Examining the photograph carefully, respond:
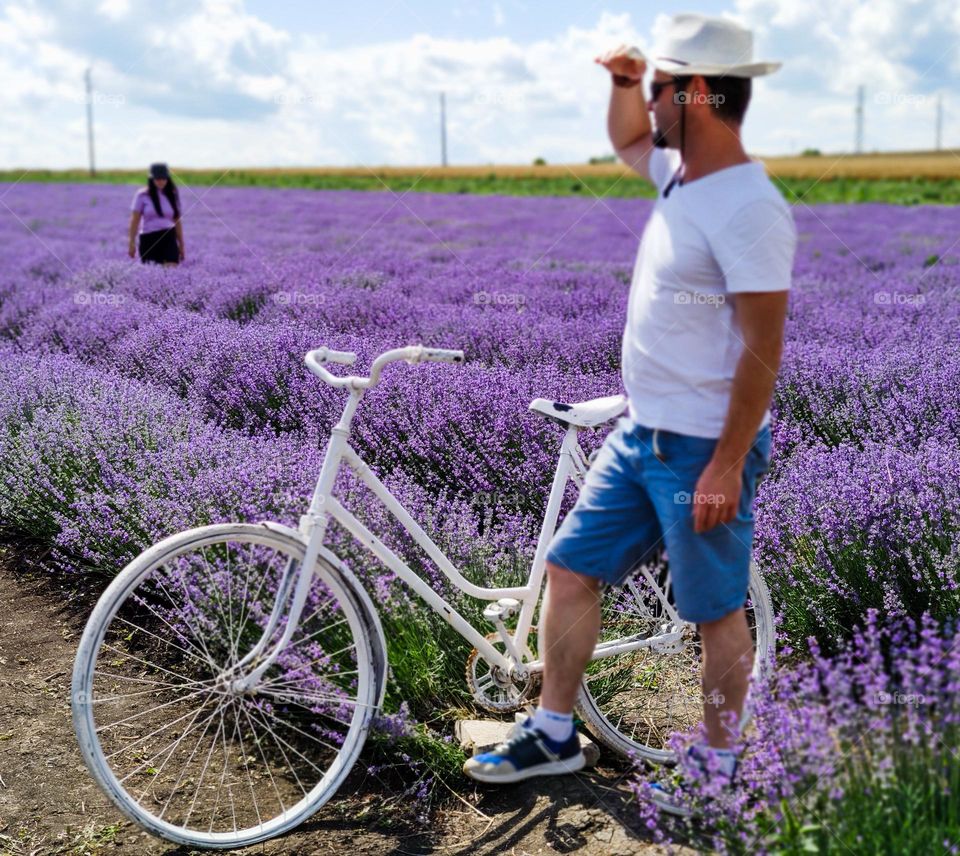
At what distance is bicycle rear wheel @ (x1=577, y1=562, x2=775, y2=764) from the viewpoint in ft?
8.84

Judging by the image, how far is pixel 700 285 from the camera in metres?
1.99

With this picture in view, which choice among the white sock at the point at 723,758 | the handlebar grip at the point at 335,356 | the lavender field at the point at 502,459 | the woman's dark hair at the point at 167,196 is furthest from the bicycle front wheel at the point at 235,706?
the woman's dark hair at the point at 167,196

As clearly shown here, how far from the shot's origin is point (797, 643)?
3070 millimetres

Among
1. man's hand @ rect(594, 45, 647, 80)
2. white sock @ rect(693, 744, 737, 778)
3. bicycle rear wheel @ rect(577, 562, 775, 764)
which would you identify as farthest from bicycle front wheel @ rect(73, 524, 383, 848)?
man's hand @ rect(594, 45, 647, 80)

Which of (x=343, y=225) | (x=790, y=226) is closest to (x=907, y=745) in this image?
(x=790, y=226)

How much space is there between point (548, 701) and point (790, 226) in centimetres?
115

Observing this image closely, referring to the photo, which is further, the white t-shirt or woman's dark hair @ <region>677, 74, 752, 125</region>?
woman's dark hair @ <region>677, 74, 752, 125</region>

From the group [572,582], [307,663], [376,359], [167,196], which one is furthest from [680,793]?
[167,196]

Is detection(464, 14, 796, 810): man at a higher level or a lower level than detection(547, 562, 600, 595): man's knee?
higher

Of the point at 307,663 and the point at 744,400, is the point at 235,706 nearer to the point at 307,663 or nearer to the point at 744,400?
the point at 307,663

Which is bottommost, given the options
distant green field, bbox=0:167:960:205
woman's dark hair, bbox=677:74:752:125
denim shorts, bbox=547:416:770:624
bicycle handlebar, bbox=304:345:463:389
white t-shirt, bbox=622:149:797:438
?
denim shorts, bbox=547:416:770:624

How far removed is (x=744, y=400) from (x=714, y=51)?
0.69 meters

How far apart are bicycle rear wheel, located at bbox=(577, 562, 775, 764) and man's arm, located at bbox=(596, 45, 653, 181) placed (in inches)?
42.9

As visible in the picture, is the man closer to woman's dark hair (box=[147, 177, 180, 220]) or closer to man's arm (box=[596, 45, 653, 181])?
man's arm (box=[596, 45, 653, 181])
